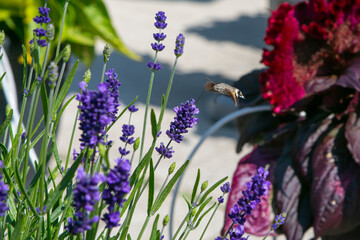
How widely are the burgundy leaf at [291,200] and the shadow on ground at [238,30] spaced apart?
5.02 m

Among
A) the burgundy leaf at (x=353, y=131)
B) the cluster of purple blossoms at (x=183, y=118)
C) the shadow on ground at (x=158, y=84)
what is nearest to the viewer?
the cluster of purple blossoms at (x=183, y=118)

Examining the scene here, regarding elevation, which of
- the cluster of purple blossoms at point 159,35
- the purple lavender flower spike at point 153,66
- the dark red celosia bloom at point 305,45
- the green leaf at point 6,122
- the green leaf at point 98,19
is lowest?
the green leaf at point 6,122

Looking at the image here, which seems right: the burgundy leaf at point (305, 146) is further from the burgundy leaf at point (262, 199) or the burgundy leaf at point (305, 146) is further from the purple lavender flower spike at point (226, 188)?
the purple lavender flower spike at point (226, 188)

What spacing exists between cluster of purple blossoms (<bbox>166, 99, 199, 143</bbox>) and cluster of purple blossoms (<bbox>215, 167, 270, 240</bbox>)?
4.7 inches

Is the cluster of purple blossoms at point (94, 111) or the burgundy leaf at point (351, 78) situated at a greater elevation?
the burgundy leaf at point (351, 78)

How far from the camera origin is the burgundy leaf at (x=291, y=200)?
1.58 metres

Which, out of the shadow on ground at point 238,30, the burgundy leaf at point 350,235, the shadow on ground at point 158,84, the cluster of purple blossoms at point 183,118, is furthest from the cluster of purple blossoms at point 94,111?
the shadow on ground at point 238,30

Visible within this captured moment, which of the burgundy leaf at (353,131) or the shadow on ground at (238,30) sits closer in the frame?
the burgundy leaf at (353,131)

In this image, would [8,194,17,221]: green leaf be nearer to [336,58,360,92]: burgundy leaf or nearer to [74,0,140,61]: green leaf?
[336,58,360,92]: burgundy leaf

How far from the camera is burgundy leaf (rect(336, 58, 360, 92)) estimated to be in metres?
1.54

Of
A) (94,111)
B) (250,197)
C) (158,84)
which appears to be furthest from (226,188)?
(158,84)

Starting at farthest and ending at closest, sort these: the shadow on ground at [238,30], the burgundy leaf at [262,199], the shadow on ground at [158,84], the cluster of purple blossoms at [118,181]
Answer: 1. the shadow on ground at [238,30]
2. the shadow on ground at [158,84]
3. the burgundy leaf at [262,199]
4. the cluster of purple blossoms at [118,181]

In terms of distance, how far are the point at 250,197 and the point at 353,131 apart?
89cm

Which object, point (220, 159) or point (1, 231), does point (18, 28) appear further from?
point (1, 231)
